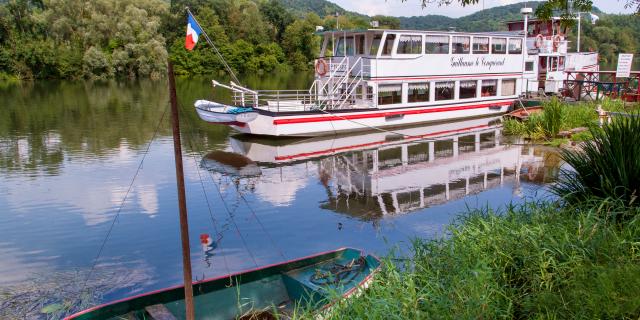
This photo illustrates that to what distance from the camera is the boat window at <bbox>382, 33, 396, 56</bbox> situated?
920 inches

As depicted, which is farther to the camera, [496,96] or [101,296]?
[496,96]

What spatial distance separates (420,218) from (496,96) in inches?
719

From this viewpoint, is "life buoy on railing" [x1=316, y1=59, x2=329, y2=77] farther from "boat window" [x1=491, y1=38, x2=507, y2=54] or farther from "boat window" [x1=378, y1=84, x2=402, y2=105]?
"boat window" [x1=491, y1=38, x2=507, y2=54]

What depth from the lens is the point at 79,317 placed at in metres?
6.36

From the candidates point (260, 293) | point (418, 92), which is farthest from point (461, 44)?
point (260, 293)

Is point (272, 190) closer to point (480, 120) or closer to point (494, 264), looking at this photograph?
point (494, 264)

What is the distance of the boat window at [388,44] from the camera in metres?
23.4

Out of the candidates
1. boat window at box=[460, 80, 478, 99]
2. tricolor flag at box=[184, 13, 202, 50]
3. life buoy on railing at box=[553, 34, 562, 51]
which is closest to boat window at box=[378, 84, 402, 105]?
boat window at box=[460, 80, 478, 99]

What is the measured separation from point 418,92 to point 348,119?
421 centimetres

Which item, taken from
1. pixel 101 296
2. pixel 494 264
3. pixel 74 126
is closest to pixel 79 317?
pixel 101 296

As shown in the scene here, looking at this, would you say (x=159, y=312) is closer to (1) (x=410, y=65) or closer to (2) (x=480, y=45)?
(1) (x=410, y=65)

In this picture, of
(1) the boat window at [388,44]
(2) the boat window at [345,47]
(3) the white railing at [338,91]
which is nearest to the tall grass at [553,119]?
(1) the boat window at [388,44]

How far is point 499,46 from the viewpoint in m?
27.5

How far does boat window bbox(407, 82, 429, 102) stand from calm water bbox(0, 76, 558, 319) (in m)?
1.52
